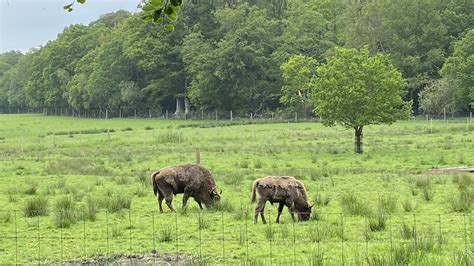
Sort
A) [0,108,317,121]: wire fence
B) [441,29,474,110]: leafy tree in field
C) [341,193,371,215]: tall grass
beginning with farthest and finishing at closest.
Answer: [0,108,317,121]: wire fence
[441,29,474,110]: leafy tree in field
[341,193,371,215]: tall grass

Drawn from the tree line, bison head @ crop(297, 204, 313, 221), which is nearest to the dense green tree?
the tree line

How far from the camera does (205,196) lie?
18906 mm

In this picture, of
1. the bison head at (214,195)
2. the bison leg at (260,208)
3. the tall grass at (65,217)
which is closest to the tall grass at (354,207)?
the bison leg at (260,208)

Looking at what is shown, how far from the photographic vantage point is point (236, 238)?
46.8 feet

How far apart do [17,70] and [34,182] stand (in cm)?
15377

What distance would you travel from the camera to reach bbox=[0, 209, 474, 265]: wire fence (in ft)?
40.1

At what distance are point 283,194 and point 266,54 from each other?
73930mm

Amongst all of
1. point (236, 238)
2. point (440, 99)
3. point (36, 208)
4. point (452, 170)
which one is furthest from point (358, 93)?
point (440, 99)

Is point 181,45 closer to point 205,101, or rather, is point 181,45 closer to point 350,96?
point 205,101

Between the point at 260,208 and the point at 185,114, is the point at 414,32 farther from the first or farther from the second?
the point at 260,208

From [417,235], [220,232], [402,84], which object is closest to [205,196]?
[220,232]

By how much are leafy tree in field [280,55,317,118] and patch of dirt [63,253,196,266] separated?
64399 millimetres

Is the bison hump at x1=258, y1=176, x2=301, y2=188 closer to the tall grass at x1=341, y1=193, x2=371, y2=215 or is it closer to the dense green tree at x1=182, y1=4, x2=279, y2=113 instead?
the tall grass at x1=341, y1=193, x2=371, y2=215

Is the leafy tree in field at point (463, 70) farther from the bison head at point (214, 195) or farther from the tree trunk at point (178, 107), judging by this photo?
the bison head at point (214, 195)
